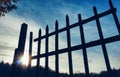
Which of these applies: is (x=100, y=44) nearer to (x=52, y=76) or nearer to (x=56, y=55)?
(x=56, y=55)

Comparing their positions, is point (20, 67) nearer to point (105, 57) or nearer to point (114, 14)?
point (105, 57)

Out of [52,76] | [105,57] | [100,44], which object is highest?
[100,44]

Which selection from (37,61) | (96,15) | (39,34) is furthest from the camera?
(39,34)

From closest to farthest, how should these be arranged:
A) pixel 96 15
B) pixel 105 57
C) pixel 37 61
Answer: pixel 105 57 → pixel 96 15 → pixel 37 61

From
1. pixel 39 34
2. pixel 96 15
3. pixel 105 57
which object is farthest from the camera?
pixel 39 34

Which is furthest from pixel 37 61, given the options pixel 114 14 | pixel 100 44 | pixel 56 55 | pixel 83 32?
pixel 114 14

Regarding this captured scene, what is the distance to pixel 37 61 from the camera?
4.61 m

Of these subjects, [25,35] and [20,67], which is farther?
[25,35]

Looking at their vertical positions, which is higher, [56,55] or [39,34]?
[39,34]

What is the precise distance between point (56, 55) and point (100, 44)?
1.35 m

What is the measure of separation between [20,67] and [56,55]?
1.53 meters

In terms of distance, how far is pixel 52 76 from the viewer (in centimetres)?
410

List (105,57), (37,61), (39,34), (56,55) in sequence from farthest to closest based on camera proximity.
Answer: (39,34)
(37,61)
(56,55)
(105,57)

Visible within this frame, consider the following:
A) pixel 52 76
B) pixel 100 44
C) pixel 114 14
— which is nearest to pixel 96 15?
pixel 114 14
